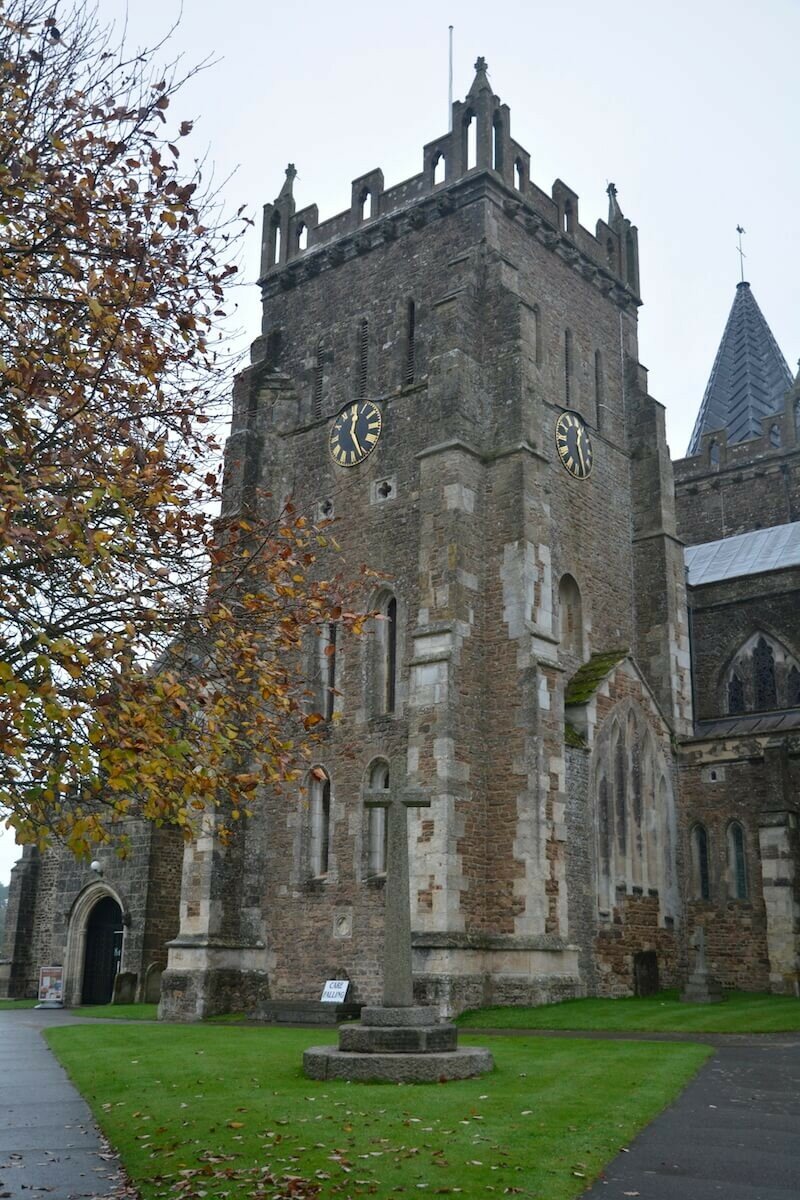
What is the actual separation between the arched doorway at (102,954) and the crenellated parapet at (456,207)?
57.8ft

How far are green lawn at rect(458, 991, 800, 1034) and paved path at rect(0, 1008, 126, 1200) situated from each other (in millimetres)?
7851

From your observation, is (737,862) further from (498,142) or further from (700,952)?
(498,142)

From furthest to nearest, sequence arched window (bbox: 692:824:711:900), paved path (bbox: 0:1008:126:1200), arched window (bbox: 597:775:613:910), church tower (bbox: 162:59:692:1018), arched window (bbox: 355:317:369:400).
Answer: arched window (bbox: 355:317:369:400)
arched window (bbox: 692:824:711:900)
arched window (bbox: 597:775:613:910)
church tower (bbox: 162:59:692:1018)
paved path (bbox: 0:1008:126:1200)

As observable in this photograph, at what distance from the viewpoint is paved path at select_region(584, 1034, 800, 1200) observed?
766cm

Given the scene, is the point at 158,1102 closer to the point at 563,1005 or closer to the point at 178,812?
the point at 178,812

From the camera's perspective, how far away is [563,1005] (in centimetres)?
2167

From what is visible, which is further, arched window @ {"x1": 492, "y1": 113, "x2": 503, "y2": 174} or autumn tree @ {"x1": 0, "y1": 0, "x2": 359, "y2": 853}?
arched window @ {"x1": 492, "y1": 113, "x2": 503, "y2": 174}

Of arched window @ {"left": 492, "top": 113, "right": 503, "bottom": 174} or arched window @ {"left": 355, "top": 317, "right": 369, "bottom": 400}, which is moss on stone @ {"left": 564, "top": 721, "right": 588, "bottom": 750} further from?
arched window @ {"left": 492, "top": 113, "right": 503, "bottom": 174}

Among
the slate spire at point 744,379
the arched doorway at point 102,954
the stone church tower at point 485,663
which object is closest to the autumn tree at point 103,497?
the stone church tower at point 485,663

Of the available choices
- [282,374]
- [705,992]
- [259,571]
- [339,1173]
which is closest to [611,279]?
[282,374]

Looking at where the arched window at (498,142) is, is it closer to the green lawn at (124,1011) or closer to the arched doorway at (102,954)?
the green lawn at (124,1011)

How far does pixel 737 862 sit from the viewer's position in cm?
2717

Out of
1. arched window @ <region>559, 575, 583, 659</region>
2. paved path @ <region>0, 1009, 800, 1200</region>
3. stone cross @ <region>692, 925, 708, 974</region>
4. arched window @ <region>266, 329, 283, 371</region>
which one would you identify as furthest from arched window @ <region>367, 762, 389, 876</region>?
arched window @ <region>266, 329, 283, 371</region>

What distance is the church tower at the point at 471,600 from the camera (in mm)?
23109
